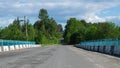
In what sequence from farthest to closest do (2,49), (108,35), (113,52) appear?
(108,35) < (2,49) < (113,52)

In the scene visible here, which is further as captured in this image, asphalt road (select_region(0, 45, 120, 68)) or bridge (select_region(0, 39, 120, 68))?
bridge (select_region(0, 39, 120, 68))

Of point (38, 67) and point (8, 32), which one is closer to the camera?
point (38, 67)

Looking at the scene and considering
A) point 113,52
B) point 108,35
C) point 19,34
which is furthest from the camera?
point 19,34

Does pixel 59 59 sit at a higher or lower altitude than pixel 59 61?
lower

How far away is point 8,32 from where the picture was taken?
5640 inches

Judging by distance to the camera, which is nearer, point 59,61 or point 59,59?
point 59,61

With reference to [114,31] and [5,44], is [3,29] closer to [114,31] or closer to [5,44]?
[114,31]

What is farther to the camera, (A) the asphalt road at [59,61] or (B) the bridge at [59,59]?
(B) the bridge at [59,59]

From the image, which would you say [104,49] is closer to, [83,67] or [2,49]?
[2,49]

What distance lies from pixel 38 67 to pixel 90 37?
411 feet

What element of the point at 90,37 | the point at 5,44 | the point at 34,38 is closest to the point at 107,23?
the point at 90,37

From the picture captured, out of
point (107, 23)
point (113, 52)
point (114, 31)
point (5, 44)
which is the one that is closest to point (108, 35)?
point (114, 31)

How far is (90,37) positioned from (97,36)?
1027 centimetres

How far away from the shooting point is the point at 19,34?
448 ft
